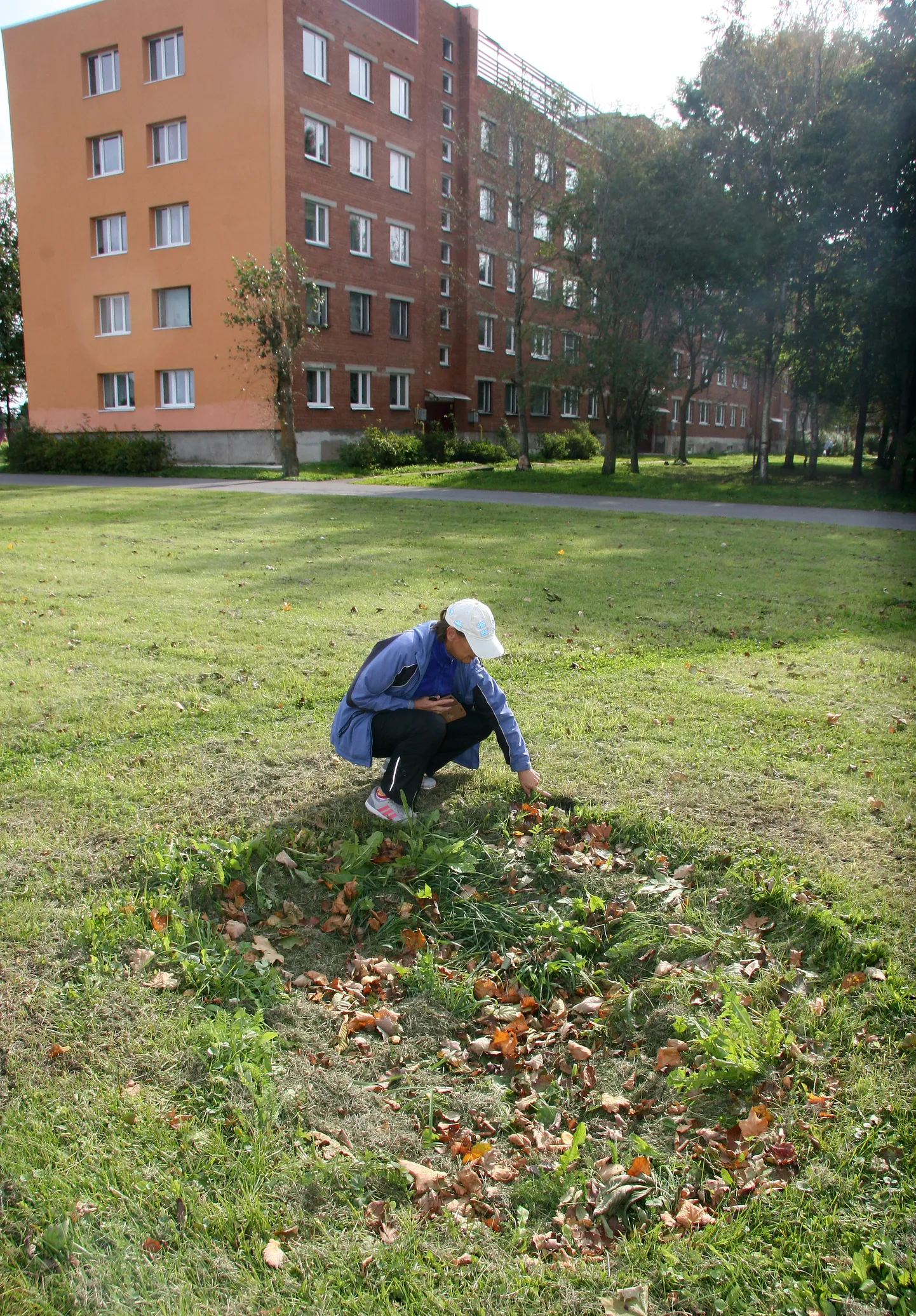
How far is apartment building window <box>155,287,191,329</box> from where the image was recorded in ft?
107

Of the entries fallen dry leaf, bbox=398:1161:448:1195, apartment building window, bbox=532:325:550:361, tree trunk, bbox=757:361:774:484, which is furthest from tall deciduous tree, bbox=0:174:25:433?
fallen dry leaf, bbox=398:1161:448:1195

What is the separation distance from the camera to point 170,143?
32.5 metres

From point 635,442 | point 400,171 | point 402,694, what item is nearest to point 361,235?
point 400,171

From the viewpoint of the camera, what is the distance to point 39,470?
31.5 m

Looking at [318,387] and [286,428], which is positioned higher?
[318,387]

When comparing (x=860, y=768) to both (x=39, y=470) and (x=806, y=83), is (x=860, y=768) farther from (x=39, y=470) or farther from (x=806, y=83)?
(x=39, y=470)

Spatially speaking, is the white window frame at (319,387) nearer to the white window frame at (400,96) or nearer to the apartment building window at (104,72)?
the white window frame at (400,96)

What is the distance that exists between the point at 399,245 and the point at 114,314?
1148 centimetres

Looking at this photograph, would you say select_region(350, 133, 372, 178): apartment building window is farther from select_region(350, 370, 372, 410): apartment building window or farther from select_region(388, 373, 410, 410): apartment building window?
select_region(388, 373, 410, 410): apartment building window

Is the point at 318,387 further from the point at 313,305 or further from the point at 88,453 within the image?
the point at 88,453

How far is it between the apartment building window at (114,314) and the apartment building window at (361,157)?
32.3ft

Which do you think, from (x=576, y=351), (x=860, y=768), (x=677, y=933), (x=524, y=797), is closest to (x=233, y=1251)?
(x=677, y=933)

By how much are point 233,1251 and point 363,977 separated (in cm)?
128

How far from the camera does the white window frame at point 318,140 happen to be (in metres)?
31.3
